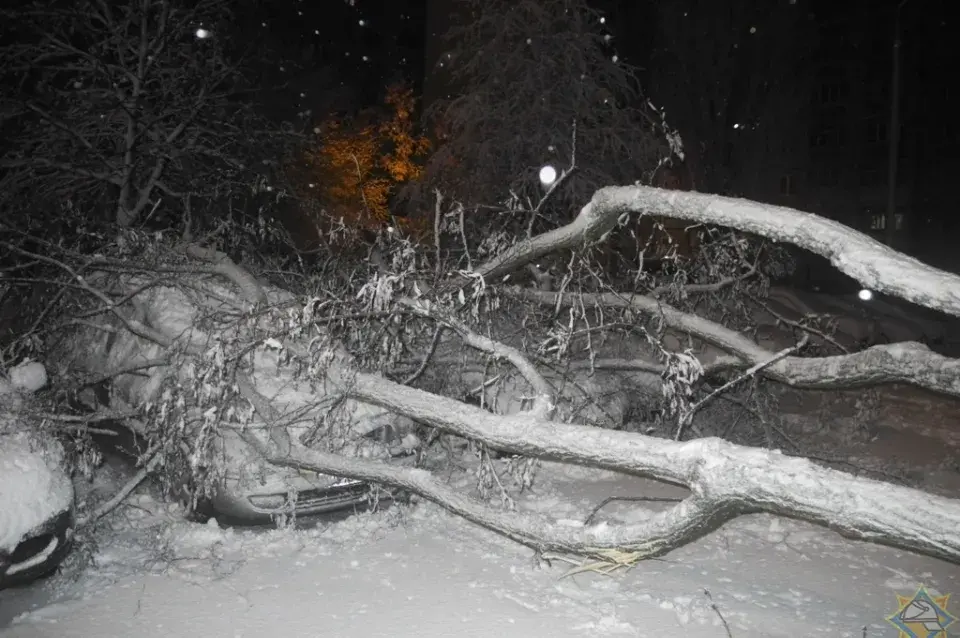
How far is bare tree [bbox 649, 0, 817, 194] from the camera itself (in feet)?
73.5

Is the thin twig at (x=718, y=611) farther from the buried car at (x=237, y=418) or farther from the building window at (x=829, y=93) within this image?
the building window at (x=829, y=93)

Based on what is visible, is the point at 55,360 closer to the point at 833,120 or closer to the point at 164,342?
the point at 164,342

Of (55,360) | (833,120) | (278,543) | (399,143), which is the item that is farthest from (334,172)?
(833,120)

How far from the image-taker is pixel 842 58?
30234 millimetres

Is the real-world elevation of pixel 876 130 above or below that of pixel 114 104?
above

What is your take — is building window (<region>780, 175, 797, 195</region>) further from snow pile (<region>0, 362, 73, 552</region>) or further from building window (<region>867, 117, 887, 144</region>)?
snow pile (<region>0, 362, 73, 552</region>)

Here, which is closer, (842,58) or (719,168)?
(719,168)

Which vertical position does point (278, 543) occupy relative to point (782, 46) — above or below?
below

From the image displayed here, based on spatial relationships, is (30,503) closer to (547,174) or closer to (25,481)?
(25,481)

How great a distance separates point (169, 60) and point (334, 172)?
1084 centimetres

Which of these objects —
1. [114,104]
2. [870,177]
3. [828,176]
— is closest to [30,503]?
[114,104]

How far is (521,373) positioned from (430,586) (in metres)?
1.63

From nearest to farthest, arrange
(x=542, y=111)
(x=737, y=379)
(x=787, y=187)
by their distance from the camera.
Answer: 1. (x=737, y=379)
2. (x=542, y=111)
3. (x=787, y=187)

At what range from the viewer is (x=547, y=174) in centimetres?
1360
